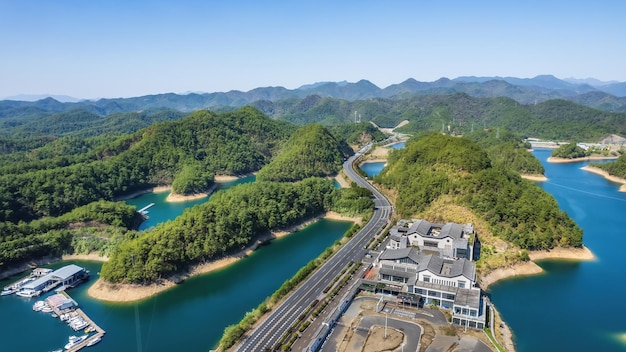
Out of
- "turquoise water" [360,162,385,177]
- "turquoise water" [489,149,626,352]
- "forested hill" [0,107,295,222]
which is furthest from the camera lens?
"turquoise water" [360,162,385,177]

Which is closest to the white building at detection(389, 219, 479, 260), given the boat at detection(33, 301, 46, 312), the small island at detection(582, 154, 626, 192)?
the boat at detection(33, 301, 46, 312)

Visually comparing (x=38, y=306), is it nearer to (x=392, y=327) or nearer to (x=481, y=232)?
(x=392, y=327)

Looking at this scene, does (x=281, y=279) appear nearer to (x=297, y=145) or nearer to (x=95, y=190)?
(x=95, y=190)

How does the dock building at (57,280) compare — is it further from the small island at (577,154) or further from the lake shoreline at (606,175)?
the small island at (577,154)

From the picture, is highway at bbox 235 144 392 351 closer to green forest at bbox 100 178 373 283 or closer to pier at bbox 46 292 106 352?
green forest at bbox 100 178 373 283

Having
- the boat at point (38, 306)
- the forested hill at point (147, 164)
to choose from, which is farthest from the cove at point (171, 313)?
the forested hill at point (147, 164)

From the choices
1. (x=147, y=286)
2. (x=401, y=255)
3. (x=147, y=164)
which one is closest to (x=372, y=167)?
(x=147, y=164)

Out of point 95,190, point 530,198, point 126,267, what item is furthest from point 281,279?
point 95,190
